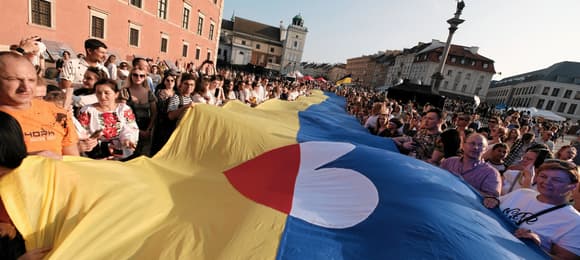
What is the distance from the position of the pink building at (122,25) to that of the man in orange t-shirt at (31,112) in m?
14.5

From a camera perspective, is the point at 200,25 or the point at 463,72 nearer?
the point at 200,25

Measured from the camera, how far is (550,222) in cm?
212

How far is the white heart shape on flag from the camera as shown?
7.23ft

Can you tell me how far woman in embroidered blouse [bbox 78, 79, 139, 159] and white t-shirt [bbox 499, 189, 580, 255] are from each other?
4175 millimetres

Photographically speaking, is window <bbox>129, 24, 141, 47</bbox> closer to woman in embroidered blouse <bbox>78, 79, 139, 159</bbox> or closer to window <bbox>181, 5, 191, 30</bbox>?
window <bbox>181, 5, 191, 30</bbox>

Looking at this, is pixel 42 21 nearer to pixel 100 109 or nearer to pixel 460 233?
pixel 100 109

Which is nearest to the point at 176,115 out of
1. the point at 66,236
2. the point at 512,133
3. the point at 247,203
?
the point at 247,203

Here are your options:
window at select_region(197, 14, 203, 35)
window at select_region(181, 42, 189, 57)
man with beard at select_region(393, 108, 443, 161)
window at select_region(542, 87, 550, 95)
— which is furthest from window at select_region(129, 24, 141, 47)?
window at select_region(542, 87, 550, 95)

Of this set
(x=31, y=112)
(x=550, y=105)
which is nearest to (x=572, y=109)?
(x=550, y=105)

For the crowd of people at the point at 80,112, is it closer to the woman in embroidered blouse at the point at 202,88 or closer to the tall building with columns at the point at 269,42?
the woman in embroidered blouse at the point at 202,88

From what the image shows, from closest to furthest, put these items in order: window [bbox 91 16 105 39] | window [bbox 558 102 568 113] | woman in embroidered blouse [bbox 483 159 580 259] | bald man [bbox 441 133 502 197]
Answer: woman in embroidered blouse [bbox 483 159 580 259]
bald man [bbox 441 133 502 197]
window [bbox 91 16 105 39]
window [bbox 558 102 568 113]

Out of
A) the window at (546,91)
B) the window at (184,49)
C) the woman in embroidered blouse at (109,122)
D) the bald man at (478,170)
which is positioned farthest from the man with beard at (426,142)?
the window at (546,91)

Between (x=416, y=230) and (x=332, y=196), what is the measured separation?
30.8 inches

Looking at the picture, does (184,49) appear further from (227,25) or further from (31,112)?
(227,25)
